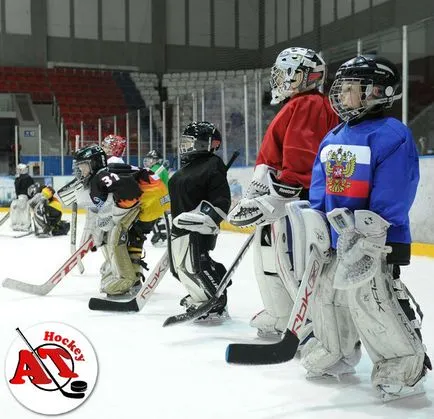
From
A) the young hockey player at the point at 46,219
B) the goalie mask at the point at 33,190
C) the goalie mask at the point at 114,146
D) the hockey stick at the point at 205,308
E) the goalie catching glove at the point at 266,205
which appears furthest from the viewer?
the goalie mask at the point at 33,190

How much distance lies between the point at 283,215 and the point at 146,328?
88cm

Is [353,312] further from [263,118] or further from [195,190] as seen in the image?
[263,118]

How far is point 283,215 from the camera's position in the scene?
7.39ft

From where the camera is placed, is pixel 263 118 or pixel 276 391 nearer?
pixel 276 391

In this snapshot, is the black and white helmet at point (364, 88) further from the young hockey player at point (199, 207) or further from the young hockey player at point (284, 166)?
the young hockey player at point (199, 207)

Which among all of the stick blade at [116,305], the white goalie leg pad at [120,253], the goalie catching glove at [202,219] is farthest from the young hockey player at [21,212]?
the goalie catching glove at [202,219]

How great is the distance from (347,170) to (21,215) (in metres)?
7.51

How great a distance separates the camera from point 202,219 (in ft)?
9.03

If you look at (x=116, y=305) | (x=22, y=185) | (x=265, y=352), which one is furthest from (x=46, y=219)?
(x=265, y=352)

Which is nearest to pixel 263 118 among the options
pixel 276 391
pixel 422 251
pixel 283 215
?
pixel 422 251

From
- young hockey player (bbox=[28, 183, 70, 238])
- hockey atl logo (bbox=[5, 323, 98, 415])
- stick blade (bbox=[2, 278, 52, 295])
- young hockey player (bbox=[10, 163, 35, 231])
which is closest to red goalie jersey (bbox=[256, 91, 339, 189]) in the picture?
hockey atl logo (bbox=[5, 323, 98, 415])

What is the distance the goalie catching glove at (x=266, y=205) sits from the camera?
7.15ft

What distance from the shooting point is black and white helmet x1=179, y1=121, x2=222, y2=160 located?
289 cm

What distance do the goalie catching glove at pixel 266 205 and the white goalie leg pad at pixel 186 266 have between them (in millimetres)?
653
